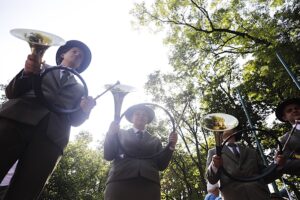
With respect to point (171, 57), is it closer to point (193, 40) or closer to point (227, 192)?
point (193, 40)

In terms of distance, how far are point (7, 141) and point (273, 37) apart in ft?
29.6

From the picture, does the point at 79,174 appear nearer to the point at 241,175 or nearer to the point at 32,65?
the point at 241,175

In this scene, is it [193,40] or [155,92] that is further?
[155,92]

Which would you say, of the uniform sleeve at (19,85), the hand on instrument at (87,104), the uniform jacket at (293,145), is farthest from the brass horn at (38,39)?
the uniform jacket at (293,145)

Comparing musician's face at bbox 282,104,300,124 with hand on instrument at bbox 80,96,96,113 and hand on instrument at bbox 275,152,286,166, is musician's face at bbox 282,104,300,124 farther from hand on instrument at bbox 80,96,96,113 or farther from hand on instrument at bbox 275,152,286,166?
hand on instrument at bbox 80,96,96,113

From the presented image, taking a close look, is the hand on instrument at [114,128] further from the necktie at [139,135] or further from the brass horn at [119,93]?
the necktie at [139,135]

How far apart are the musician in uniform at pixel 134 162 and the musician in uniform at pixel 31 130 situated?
960 millimetres

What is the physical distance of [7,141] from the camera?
240cm

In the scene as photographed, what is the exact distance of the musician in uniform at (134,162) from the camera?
354 centimetres

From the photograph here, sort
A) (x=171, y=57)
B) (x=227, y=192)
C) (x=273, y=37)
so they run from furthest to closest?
(x=171, y=57) → (x=273, y=37) → (x=227, y=192)


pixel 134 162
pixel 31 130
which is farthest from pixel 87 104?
pixel 134 162

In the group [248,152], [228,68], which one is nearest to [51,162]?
[248,152]

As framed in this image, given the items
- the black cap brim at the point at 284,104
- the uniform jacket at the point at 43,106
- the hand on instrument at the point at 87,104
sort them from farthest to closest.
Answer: the black cap brim at the point at 284,104, the hand on instrument at the point at 87,104, the uniform jacket at the point at 43,106

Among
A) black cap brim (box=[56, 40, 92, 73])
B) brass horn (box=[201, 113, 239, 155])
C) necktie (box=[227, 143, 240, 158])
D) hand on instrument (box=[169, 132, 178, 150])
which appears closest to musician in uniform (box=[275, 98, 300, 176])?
necktie (box=[227, 143, 240, 158])
